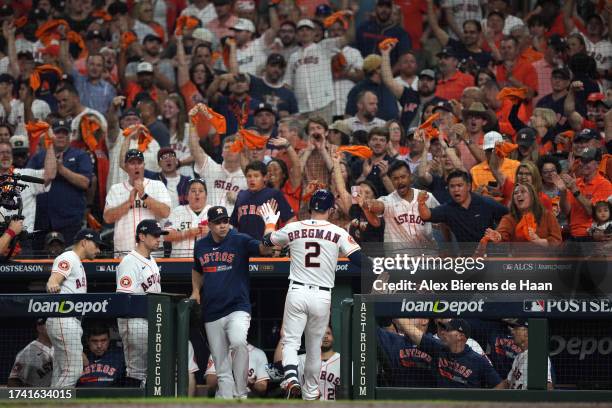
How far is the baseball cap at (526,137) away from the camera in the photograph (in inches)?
450

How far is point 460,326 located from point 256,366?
1.94 m

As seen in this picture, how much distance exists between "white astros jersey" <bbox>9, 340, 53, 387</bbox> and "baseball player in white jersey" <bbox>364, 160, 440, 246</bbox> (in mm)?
3050

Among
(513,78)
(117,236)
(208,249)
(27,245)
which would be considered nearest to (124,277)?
(208,249)

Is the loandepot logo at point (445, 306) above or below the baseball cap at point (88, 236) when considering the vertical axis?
below

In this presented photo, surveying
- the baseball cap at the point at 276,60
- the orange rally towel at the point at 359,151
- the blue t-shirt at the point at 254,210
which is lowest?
the blue t-shirt at the point at 254,210

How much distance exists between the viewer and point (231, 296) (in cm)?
908

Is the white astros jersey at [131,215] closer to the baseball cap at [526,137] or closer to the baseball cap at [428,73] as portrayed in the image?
the baseball cap at [526,137]

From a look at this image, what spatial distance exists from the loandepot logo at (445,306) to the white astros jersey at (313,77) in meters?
5.48

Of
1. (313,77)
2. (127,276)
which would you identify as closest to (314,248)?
(127,276)

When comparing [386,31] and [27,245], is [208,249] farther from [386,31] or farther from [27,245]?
[386,31]

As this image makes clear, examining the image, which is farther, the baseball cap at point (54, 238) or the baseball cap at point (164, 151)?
the baseball cap at point (164, 151)

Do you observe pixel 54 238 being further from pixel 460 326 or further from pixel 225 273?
pixel 460 326

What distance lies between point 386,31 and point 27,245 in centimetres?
529

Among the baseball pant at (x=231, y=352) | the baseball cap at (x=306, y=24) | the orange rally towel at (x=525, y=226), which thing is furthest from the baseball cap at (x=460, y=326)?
the baseball cap at (x=306, y=24)
